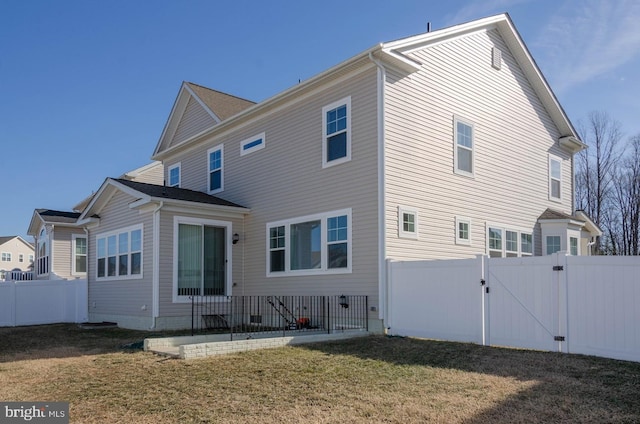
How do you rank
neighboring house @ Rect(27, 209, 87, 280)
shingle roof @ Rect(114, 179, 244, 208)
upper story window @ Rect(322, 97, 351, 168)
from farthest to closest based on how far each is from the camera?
neighboring house @ Rect(27, 209, 87, 280), shingle roof @ Rect(114, 179, 244, 208), upper story window @ Rect(322, 97, 351, 168)

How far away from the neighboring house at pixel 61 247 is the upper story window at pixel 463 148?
1845 cm

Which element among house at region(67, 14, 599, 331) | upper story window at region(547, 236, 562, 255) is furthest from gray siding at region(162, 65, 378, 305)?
upper story window at region(547, 236, 562, 255)

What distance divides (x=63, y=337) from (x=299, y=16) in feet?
34.0

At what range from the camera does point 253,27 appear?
16016mm

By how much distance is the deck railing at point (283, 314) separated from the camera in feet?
38.5

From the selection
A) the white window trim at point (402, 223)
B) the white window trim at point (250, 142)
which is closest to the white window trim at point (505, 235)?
the white window trim at point (402, 223)

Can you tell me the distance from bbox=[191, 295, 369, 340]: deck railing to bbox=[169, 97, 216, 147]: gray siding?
6782 millimetres

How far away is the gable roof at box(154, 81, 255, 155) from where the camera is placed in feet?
60.6

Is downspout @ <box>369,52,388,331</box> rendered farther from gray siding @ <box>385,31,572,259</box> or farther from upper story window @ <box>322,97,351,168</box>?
upper story window @ <box>322,97,351,168</box>

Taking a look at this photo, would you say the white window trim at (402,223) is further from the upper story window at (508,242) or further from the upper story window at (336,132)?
the upper story window at (508,242)

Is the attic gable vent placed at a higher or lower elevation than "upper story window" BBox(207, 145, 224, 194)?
higher

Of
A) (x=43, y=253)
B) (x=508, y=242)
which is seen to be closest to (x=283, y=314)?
(x=508, y=242)

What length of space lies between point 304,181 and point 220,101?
743 cm

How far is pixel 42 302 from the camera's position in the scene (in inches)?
749
